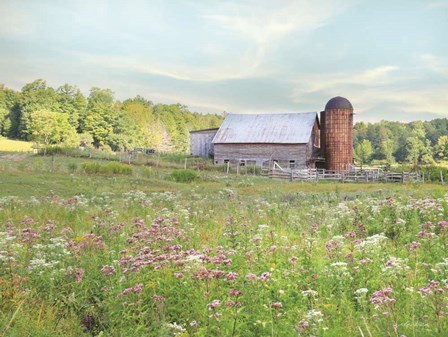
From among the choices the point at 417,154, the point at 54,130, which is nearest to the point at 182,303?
the point at 54,130

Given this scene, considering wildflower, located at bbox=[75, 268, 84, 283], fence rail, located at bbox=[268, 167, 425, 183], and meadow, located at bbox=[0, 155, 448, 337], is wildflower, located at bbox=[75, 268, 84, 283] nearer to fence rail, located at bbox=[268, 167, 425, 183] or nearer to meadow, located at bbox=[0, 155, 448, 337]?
meadow, located at bbox=[0, 155, 448, 337]

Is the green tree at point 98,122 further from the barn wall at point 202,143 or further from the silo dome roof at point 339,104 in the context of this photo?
the silo dome roof at point 339,104

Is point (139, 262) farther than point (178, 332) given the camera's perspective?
Yes

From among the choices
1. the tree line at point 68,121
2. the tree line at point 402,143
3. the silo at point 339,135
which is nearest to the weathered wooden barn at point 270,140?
the silo at point 339,135

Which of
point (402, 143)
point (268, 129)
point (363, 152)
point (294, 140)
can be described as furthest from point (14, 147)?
point (402, 143)

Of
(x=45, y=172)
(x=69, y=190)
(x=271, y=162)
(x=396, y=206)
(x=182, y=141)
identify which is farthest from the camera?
(x=182, y=141)

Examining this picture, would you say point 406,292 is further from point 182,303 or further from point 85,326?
point 85,326

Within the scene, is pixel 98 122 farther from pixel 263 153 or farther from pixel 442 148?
pixel 442 148

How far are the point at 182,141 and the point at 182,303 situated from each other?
13087 cm

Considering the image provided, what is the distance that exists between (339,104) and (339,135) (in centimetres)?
427

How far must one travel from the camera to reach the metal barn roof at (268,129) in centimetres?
5219

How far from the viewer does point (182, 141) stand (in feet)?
440

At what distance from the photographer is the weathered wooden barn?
169 ft

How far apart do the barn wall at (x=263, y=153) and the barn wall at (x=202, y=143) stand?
13.2 feet
